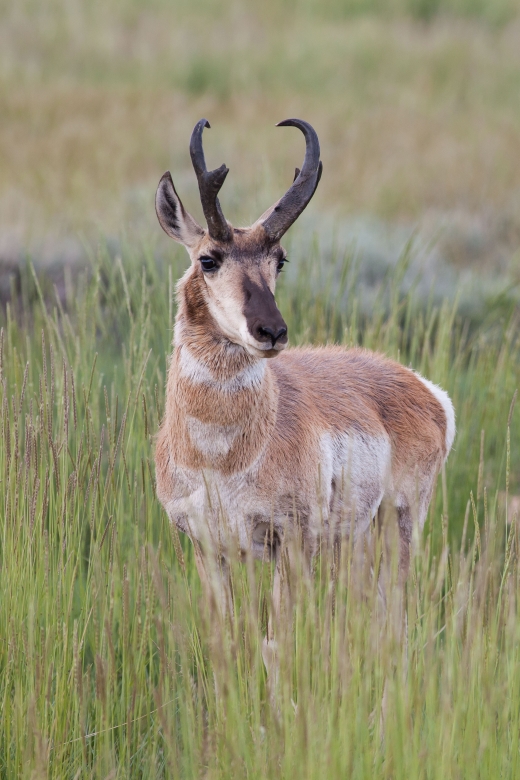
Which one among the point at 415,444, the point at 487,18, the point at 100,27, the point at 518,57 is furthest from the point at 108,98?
the point at 415,444

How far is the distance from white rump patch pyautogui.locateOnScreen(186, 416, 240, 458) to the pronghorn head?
0.31 meters

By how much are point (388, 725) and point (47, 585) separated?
1.07m

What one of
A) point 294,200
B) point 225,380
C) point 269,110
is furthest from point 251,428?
point 269,110

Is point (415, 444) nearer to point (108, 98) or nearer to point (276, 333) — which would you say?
point (276, 333)

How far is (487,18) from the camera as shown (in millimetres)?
19453

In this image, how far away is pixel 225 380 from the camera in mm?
3381

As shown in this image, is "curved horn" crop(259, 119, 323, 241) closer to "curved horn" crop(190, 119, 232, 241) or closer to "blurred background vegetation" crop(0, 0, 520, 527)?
"curved horn" crop(190, 119, 232, 241)

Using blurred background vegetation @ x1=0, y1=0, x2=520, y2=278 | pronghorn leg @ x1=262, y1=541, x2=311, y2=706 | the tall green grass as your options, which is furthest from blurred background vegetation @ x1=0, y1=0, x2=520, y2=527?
pronghorn leg @ x1=262, y1=541, x2=311, y2=706

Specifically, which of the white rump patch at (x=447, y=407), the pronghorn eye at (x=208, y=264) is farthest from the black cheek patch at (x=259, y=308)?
the white rump patch at (x=447, y=407)

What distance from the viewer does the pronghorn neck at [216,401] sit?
3.35 m

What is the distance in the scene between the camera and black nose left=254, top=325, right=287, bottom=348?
2939 mm

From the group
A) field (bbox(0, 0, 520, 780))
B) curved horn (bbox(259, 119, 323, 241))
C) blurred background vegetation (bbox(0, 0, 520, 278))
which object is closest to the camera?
field (bbox(0, 0, 520, 780))

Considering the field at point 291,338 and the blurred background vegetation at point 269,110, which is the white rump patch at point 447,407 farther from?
the blurred background vegetation at point 269,110

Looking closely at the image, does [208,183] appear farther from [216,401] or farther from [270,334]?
[216,401]
